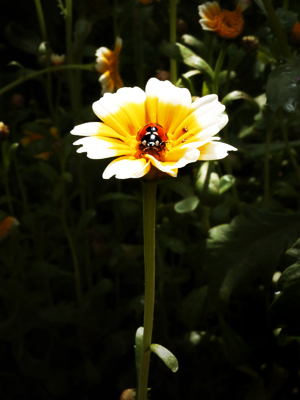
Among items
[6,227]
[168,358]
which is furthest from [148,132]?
[6,227]

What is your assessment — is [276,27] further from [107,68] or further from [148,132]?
[148,132]

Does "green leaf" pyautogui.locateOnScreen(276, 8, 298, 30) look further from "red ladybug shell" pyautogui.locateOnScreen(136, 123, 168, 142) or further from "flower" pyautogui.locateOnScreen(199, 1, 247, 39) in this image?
"red ladybug shell" pyautogui.locateOnScreen(136, 123, 168, 142)

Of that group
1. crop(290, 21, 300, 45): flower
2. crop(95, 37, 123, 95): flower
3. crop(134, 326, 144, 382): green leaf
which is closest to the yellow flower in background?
crop(95, 37, 123, 95): flower

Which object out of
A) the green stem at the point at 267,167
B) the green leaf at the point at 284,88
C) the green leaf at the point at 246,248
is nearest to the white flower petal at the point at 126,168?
the green leaf at the point at 284,88

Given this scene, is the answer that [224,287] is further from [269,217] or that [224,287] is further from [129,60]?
[129,60]

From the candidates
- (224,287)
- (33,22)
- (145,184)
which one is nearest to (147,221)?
(145,184)
